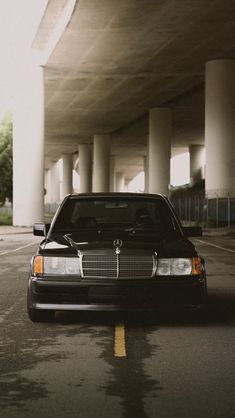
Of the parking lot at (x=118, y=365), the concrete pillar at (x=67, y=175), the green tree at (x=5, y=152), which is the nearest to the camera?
the parking lot at (x=118, y=365)

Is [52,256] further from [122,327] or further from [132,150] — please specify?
[132,150]

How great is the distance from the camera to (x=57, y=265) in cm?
745

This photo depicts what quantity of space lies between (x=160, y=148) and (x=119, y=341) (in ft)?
168

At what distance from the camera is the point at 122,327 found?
25.1ft

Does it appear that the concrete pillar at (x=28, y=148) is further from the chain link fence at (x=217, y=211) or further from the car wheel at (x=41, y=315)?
the car wheel at (x=41, y=315)

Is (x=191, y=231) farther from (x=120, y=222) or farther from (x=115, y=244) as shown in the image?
(x=115, y=244)

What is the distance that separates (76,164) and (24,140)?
85469 mm

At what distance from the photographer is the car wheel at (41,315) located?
7746 millimetres

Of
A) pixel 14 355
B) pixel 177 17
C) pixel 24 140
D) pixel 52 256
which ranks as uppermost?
pixel 177 17

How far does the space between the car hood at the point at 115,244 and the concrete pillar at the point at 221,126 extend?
31.6m

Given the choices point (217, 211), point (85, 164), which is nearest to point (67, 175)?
point (85, 164)

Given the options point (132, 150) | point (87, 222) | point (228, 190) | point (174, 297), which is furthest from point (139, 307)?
point (132, 150)

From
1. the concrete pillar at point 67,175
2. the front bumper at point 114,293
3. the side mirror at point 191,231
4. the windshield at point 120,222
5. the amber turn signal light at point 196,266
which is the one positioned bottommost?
the front bumper at point 114,293

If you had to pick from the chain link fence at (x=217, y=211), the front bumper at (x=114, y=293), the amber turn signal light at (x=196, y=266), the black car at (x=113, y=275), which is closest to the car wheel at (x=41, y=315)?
the black car at (x=113, y=275)
